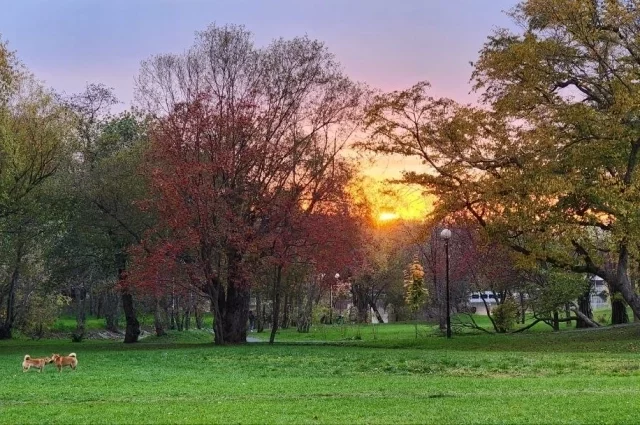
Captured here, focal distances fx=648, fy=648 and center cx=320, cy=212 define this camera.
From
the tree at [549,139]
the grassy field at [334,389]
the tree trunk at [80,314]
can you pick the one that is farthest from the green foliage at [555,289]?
the tree trunk at [80,314]

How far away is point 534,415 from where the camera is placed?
8578mm

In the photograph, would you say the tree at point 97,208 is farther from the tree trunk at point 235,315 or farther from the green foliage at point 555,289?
the green foliage at point 555,289

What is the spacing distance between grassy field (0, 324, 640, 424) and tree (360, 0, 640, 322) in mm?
4579

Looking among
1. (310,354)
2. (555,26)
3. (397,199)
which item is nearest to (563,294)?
(397,199)

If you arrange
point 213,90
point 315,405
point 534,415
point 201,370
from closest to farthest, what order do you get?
point 534,415, point 315,405, point 201,370, point 213,90

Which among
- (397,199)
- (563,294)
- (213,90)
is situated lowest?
(563,294)

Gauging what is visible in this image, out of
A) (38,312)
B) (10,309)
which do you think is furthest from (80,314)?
(10,309)

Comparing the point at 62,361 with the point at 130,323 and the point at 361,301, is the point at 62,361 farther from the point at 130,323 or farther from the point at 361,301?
the point at 361,301

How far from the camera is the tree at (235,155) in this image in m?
25.8

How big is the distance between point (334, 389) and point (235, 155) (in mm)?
16589

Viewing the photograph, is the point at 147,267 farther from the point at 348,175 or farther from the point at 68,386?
the point at 68,386

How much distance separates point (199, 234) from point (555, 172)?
13512 millimetres

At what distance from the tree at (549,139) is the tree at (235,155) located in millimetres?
4135

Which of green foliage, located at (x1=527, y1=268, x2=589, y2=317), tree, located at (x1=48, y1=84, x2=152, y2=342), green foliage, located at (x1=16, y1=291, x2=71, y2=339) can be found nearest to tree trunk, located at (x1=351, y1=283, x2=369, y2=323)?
green foliage, located at (x1=527, y1=268, x2=589, y2=317)
